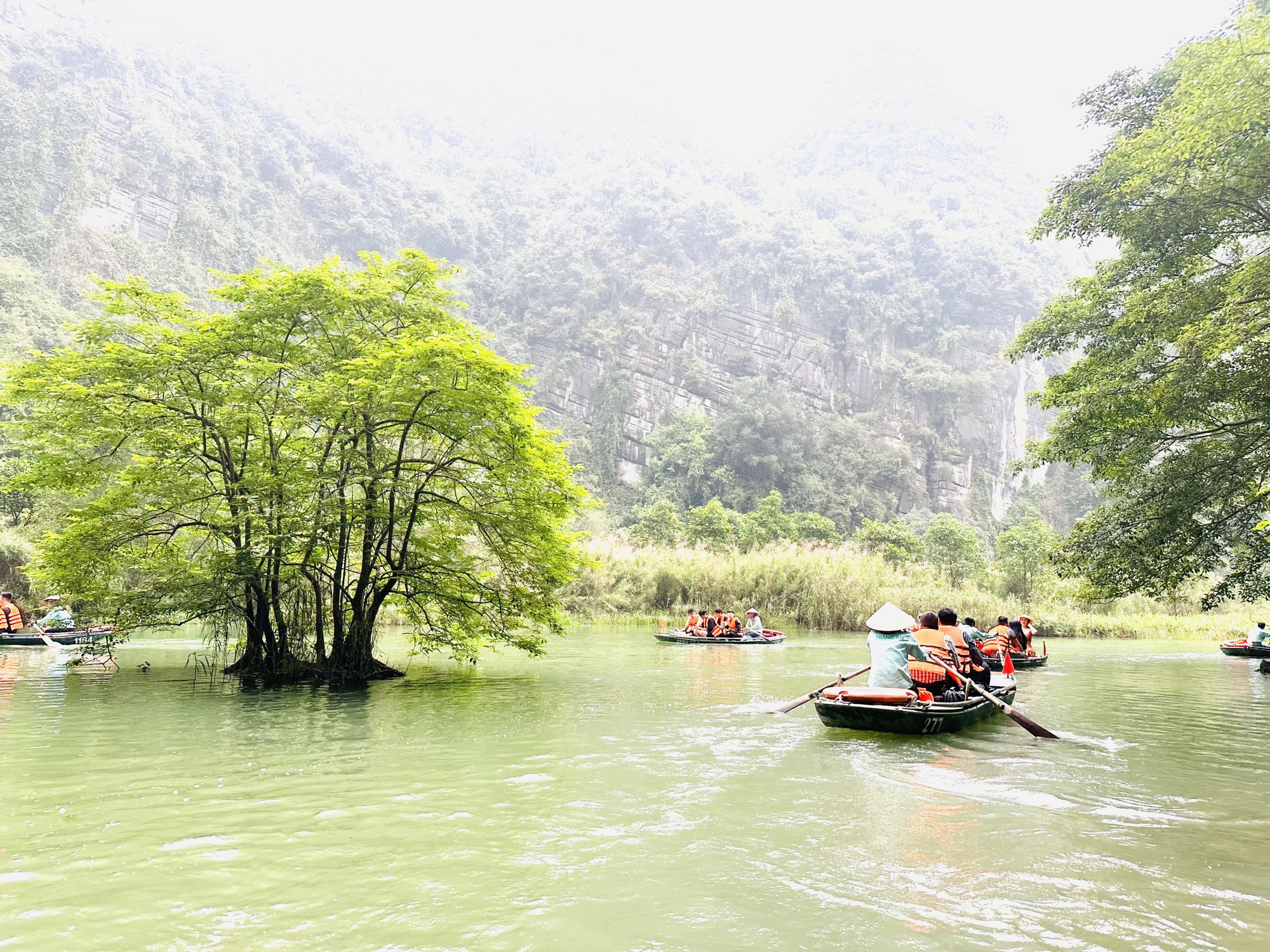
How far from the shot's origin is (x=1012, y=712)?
980 cm

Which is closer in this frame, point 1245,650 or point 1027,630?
point 1027,630

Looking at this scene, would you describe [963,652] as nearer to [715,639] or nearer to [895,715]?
[895,715]

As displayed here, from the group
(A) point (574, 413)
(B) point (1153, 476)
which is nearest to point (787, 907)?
(B) point (1153, 476)

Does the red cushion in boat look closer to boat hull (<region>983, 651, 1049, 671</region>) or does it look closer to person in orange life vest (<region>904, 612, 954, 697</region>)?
person in orange life vest (<region>904, 612, 954, 697</region>)

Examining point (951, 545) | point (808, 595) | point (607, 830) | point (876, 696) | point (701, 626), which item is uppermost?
point (951, 545)

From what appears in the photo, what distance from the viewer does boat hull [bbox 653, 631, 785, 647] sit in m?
21.8

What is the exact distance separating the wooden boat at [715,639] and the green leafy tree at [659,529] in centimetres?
1557

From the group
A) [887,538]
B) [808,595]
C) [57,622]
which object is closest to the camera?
[57,622]

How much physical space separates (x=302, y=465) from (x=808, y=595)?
18166mm

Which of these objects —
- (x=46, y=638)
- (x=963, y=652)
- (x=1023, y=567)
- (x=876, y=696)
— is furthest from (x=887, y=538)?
(x=876, y=696)

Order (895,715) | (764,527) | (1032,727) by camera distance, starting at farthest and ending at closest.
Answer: (764,527) < (1032,727) < (895,715)

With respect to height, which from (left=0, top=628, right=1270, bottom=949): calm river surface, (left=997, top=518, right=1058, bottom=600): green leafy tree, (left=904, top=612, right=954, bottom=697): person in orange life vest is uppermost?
(left=997, top=518, right=1058, bottom=600): green leafy tree

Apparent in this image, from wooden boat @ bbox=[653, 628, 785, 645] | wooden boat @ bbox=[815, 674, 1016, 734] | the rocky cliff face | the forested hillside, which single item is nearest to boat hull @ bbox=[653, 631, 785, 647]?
wooden boat @ bbox=[653, 628, 785, 645]

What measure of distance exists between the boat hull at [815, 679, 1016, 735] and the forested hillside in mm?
61872
